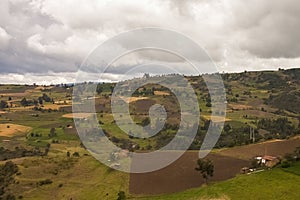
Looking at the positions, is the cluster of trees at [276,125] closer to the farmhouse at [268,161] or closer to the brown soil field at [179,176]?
the brown soil field at [179,176]

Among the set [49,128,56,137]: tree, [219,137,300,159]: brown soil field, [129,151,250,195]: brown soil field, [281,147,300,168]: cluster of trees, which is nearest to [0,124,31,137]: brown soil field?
[49,128,56,137]: tree

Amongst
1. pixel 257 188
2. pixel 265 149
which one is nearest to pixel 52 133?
pixel 265 149

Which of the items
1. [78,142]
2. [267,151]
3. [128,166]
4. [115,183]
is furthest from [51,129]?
[267,151]

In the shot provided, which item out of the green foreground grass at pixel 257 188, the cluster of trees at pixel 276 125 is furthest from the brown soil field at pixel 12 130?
the green foreground grass at pixel 257 188

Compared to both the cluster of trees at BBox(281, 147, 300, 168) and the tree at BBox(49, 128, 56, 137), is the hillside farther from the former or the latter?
the cluster of trees at BBox(281, 147, 300, 168)

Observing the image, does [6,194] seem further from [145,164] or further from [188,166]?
[188,166]

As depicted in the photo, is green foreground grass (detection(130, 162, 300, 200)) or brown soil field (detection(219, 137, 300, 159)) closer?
green foreground grass (detection(130, 162, 300, 200))

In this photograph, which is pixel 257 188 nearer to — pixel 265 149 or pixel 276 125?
pixel 265 149
